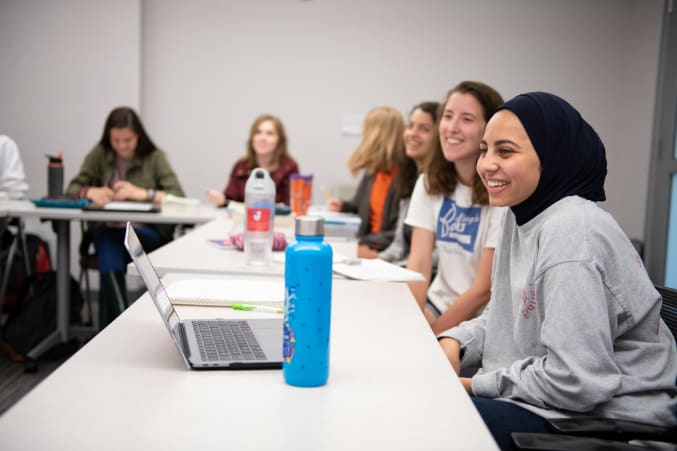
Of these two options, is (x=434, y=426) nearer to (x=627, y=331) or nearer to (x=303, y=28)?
(x=627, y=331)

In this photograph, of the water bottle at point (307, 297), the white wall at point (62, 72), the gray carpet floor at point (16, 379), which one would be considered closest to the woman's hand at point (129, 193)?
the gray carpet floor at point (16, 379)

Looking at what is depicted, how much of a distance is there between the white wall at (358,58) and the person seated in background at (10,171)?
3.86 feet

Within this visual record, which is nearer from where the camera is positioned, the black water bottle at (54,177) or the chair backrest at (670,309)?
the chair backrest at (670,309)

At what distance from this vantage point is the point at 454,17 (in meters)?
5.19

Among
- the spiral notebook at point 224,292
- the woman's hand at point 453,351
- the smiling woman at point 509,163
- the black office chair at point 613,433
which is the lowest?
the woman's hand at point 453,351

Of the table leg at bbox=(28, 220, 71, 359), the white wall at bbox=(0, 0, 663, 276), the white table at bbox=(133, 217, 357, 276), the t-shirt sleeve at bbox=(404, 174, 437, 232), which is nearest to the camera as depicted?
the white table at bbox=(133, 217, 357, 276)

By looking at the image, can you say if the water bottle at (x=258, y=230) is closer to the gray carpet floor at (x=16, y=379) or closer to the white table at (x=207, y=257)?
the white table at (x=207, y=257)

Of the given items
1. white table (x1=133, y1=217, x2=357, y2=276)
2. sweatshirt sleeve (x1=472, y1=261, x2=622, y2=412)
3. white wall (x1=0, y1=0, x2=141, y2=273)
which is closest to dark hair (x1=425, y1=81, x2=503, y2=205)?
white table (x1=133, y1=217, x2=357, y2=276)

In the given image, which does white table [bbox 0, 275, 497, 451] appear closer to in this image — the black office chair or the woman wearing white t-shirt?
the black office chair

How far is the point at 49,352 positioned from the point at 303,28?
304cm

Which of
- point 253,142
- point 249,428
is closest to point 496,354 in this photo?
point 249,428

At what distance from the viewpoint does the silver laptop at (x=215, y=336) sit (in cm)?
105

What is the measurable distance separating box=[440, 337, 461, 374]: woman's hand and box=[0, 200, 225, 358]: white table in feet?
6.80

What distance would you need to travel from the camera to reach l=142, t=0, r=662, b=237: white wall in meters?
5.17
